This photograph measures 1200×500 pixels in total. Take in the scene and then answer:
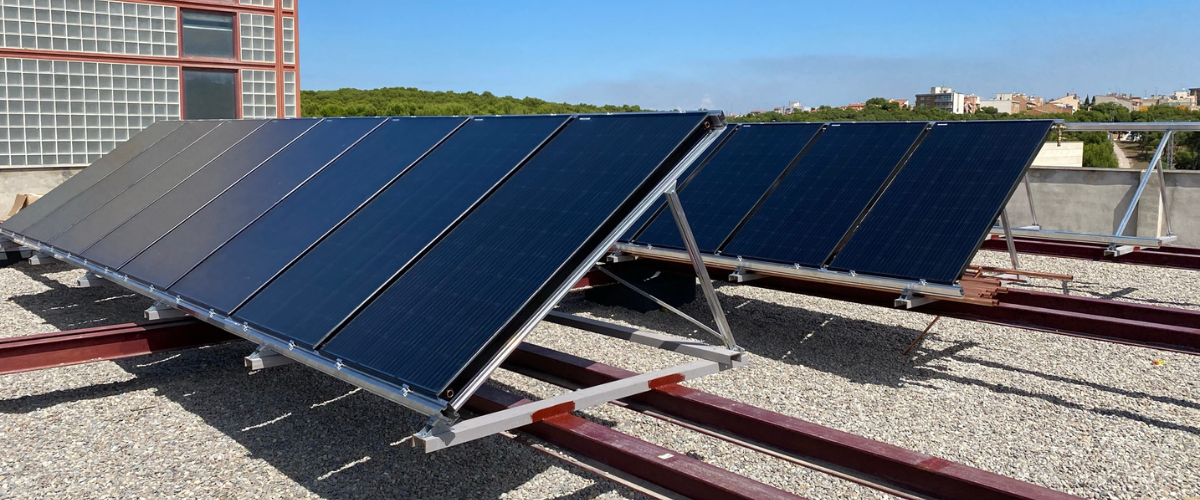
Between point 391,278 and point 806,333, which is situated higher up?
point 391,278

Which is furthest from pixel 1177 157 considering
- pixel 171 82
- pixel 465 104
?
pixel 171 82

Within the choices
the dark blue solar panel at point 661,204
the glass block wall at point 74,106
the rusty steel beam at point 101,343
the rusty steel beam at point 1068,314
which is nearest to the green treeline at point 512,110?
the glass block wall at point 74,106

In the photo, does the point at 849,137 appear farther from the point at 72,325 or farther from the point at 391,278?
the point at 72,325

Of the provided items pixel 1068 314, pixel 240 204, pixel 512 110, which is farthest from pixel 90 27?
pixel 512 110

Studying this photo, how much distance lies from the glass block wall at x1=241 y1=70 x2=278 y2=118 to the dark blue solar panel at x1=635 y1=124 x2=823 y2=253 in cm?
1140

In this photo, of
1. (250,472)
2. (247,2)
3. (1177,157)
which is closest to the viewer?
(250,472)

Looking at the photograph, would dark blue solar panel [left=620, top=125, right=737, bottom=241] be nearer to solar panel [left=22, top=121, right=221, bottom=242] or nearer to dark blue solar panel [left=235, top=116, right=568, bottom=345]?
dark blue solar panel [left=235, top=116, right=568, bottom=345]

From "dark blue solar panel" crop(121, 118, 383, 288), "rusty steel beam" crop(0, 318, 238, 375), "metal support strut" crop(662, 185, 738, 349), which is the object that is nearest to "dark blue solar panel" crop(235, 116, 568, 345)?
"metal support strut" crop(662, 185, 738, 349)

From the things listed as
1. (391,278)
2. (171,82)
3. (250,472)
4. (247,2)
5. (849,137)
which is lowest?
(250,472)

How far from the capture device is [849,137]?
8.93 metres

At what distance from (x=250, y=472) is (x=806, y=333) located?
536 centimetres

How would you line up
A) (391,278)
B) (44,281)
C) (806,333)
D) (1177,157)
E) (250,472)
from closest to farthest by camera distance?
(391,278)
(250,472)
(806,333)
(44,281)
(1177,157)

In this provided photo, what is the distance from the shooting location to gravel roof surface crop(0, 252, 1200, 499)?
4.77 metres

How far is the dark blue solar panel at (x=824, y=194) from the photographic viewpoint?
7.49 m
